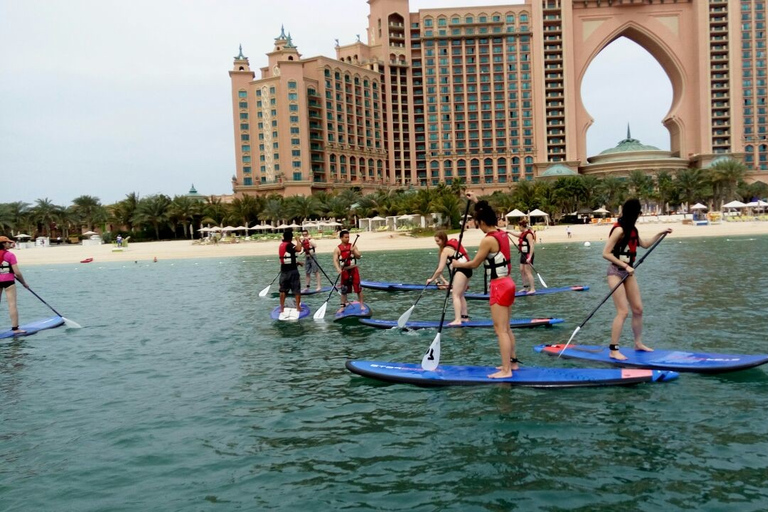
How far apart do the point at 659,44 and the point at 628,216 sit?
139110 millimetres

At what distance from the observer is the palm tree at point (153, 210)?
286 feet

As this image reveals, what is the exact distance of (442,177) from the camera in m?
136

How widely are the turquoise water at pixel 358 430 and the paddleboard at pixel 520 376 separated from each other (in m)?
0.13

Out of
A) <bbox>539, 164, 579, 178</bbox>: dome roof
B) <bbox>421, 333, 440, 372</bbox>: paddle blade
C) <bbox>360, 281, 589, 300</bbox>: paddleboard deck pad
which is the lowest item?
<bbox>360, 281, 589, 300</bbox>: paddleboard deck pad

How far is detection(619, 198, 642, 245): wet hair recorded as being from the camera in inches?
337

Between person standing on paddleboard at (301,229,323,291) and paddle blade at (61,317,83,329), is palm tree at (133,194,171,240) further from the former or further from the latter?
paddle blade at (61,317,83,329)

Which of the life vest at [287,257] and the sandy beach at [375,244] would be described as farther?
the sandy beach at [375,244]

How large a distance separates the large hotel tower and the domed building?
377mm

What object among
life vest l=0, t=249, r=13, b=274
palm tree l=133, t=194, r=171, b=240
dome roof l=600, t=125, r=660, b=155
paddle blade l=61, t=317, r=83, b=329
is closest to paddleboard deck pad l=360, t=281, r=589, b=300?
paddle blade l=61, t=317, r=83, b=329

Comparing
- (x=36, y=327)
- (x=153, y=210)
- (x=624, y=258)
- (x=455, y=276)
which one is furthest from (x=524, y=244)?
(x=153, y=210)

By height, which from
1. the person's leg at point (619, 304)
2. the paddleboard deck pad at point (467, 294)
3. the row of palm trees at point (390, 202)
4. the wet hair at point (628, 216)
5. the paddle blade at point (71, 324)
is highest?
the row of palm trees at point (390, 202)

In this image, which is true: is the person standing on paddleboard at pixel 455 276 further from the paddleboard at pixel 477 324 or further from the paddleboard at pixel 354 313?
the paddleboard at pixel 354 313

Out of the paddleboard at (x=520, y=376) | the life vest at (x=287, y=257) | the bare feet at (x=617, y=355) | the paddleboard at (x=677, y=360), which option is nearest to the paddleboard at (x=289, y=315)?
the life vest at (x=287, y=257)

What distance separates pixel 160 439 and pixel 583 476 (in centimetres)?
492
